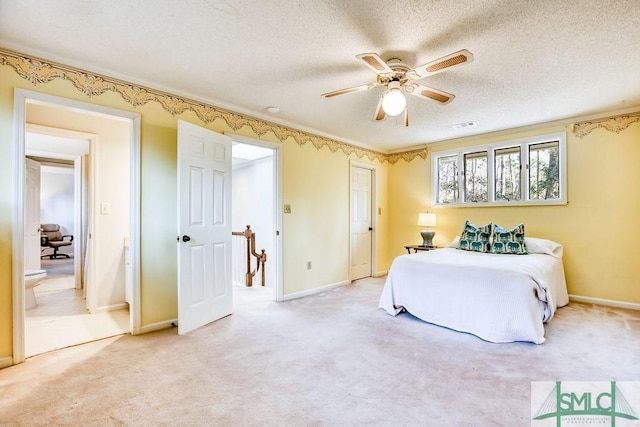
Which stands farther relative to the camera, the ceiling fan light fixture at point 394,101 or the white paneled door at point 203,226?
the white paneled door at point 203,226

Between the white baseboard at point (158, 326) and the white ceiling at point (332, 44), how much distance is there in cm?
230

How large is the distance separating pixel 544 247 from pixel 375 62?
339 cm

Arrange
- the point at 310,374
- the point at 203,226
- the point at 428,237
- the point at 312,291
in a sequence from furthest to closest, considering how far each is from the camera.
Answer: the point at 428,237 → the point at 312,291 → the point at 203,226 → the point at 310,374

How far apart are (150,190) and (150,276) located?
0.83 m

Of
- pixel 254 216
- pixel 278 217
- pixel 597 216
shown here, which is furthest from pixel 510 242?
pixel 254 216

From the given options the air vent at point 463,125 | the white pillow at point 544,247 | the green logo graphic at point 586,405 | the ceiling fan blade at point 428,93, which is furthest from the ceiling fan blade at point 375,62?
the white pillow at point 544,247

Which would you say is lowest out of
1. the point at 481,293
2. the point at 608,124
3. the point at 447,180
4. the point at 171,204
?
the point at 481,293

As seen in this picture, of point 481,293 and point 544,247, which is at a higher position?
point 544,247

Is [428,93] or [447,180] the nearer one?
[428,93]

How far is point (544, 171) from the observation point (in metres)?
4.30

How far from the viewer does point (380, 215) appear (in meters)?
5.80

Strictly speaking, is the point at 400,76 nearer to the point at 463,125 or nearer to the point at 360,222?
the point at 463,125

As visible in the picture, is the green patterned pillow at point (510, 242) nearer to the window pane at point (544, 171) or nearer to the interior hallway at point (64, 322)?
the window pane at point (544, 171)

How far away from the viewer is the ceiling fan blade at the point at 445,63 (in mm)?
1884
